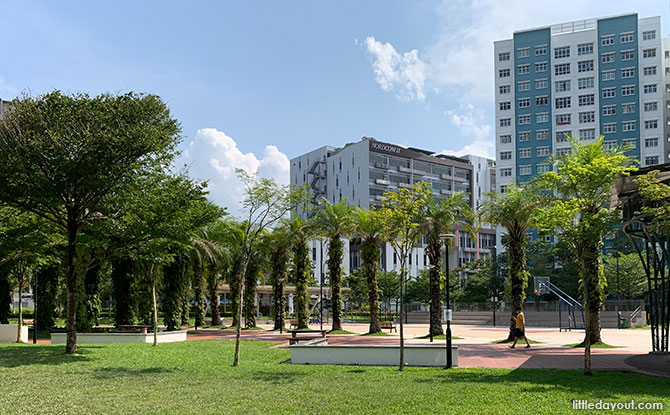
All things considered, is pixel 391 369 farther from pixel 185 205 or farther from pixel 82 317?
pixel 82 317

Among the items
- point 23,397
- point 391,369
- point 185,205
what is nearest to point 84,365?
point 23,397

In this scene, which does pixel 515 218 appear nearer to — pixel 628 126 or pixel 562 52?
pixel 628 126

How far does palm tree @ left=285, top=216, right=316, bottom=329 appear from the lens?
37.7 meters

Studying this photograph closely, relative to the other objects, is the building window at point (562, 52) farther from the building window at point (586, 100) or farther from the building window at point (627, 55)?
the building window at point (627, 55)

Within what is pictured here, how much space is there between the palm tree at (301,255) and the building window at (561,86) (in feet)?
244

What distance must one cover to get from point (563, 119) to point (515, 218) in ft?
250

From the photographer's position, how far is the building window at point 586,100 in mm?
96250

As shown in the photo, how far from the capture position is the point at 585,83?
318 ft

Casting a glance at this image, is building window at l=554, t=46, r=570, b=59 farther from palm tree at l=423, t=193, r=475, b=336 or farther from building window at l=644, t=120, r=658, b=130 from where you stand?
palm tree at l=423, t=193, r=475, b=336

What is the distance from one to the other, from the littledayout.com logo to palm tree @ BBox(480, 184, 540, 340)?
59.1 ft

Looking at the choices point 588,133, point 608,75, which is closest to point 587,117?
point 588,133

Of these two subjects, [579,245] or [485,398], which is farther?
[579,245]

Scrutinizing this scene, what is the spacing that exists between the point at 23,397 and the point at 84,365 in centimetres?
588

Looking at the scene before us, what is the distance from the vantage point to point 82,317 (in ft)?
98.5
